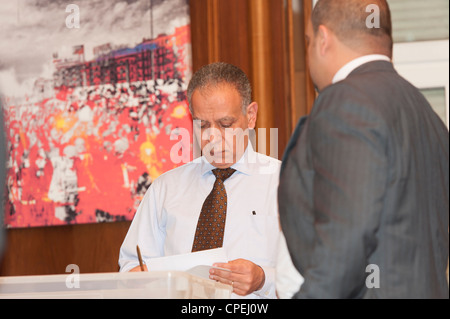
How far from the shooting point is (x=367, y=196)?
1272 millimetres

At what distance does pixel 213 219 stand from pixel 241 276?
0.35m

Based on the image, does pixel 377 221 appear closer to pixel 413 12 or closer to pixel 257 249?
pixel 257 249

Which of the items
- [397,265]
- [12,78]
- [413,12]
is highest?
[413,12]

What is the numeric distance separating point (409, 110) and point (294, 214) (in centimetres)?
35

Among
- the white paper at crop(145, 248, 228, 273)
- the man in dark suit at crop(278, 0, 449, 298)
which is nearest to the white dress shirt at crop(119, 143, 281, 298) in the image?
the white paper at crop(145, 248, 228, 273)

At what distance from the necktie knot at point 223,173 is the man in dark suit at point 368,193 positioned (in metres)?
1.03

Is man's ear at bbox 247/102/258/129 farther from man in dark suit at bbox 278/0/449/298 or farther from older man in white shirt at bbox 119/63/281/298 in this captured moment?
man in dark suit at bbox 278/0/449/298

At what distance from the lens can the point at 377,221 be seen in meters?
1.28

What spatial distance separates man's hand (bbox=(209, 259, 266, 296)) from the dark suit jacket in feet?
2.20

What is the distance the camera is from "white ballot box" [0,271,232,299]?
57.9 inches

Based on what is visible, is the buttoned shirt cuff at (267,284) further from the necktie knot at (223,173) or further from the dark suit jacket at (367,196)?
the dark suit jacket at (367,196)

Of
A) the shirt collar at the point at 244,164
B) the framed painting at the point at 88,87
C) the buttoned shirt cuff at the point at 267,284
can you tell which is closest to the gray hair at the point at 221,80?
the shirt collar at the point at 244,164

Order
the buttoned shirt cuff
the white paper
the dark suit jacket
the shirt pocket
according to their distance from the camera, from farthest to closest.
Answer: the shirt pocket
the buttoned shirt cuff
the white paper
the dark suit jacket
